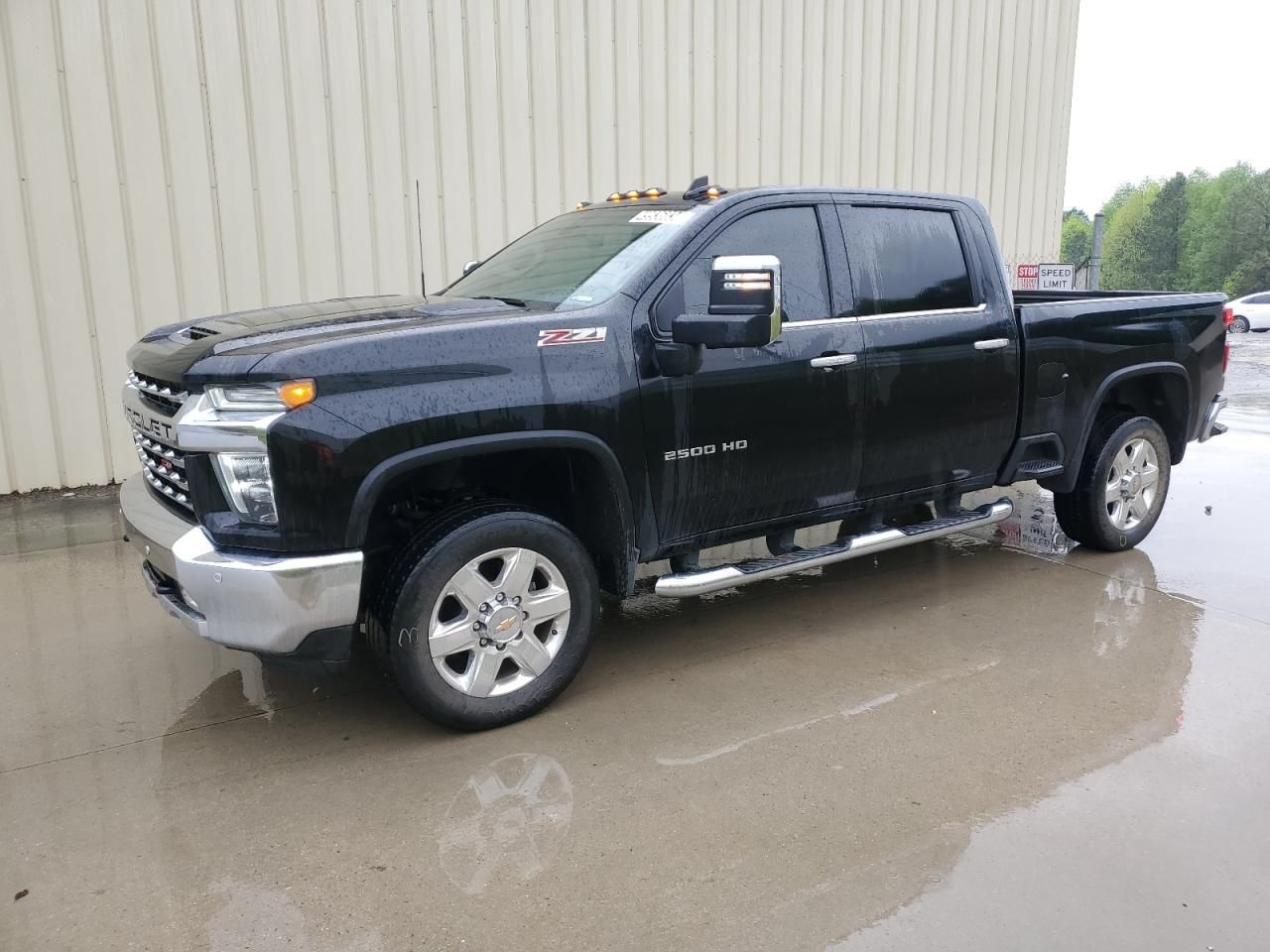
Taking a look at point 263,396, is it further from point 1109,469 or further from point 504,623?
point 1109,469

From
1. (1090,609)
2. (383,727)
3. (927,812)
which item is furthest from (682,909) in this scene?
(1090,609)

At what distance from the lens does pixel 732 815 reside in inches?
122

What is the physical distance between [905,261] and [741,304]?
62.3 inches

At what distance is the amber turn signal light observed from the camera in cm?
308

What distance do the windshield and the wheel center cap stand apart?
1.15 meters

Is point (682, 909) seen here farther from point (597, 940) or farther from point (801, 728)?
point (801, 728)

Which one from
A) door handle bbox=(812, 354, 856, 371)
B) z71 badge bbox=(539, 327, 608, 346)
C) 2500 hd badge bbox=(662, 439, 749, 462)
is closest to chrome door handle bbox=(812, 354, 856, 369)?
door handle bbox=(812, 354, 856, 371)

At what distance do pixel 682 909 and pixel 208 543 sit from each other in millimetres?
1831

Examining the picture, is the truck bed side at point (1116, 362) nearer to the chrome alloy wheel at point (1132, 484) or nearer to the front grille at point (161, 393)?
the chrome alloy wheel at point (1132, 484)

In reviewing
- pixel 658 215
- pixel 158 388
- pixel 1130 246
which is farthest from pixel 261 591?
pixel 1130 246

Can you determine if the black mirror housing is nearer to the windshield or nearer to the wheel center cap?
the windshield

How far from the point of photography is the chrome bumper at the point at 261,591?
3098 mm

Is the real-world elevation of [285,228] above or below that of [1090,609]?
above

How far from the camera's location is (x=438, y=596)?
335 centimetres
